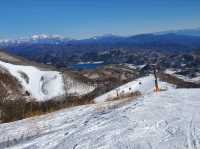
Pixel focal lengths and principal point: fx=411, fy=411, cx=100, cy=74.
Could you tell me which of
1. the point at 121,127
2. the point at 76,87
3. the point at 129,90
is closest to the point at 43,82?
the point at 76,87

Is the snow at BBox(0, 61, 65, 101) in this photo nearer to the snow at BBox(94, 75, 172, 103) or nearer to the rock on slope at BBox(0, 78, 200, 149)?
the snow at BBox(94, 75, 172, 103)

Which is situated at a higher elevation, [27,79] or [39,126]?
[39,126]

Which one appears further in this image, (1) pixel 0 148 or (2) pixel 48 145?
(1) pixel 0 148

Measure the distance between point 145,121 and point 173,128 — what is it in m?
1.19

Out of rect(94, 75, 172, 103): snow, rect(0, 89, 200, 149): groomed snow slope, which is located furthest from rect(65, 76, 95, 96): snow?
rect(0, 89, 200, 149): groomed snow slope

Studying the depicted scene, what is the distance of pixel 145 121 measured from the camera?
11125mm

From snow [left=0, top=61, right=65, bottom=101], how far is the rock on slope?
230 feet

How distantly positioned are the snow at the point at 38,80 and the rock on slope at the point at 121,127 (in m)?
70.0

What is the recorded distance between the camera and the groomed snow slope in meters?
9.33

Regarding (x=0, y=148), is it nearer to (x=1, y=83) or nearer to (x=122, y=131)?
(x=122, y=131)

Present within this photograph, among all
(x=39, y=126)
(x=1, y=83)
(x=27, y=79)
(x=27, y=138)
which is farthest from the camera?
(x=27, y=79)

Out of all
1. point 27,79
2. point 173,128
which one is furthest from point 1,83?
point 173,128

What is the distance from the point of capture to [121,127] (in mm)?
10812

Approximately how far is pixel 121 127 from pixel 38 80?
8611 centimetres
